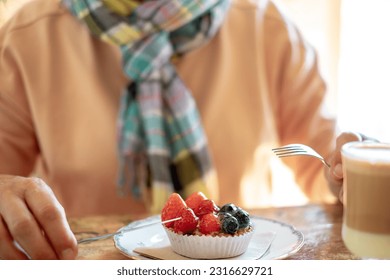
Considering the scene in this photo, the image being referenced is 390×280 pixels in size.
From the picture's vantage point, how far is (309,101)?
30.9 inches

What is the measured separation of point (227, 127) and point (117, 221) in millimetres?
258

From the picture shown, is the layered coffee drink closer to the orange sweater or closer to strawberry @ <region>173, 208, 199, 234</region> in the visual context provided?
strawberry @ <region>173, 208, 199, 234</region>

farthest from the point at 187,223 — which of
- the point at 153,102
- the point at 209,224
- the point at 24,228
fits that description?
the point at 153,102

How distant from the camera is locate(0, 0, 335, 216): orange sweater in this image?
0.72 meters

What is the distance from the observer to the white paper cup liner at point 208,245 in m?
0.44

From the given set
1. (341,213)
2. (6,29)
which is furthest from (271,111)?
(6,29)

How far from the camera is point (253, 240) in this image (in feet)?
1.58

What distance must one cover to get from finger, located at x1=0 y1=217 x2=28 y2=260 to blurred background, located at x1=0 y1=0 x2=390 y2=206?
0.31 meters

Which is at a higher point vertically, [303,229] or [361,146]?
[361,146]

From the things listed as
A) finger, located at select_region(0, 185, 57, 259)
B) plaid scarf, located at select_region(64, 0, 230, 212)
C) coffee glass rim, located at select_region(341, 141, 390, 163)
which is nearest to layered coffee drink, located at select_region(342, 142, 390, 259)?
coffee glass rim, located at select_region(341, 141, 390, 163)

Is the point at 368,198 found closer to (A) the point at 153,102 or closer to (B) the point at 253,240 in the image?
(B) the point at 253,240

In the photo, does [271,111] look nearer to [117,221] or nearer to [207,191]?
[207,191]

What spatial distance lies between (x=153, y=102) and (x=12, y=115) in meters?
0.17

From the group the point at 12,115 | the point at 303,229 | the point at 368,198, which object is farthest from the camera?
the point at 12,115
